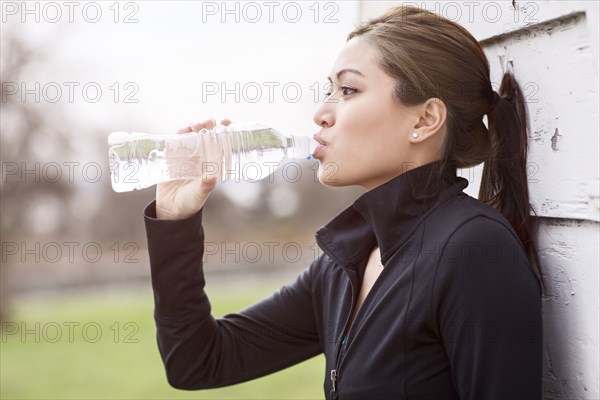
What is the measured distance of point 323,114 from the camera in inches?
60.1

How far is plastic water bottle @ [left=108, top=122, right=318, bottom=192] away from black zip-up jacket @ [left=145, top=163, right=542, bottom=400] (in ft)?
0.60

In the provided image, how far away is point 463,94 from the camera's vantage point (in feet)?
4.87

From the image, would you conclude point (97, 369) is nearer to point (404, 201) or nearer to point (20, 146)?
point (20, 146)

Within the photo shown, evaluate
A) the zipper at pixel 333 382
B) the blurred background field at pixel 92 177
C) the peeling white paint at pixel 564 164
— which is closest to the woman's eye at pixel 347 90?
the peeling white paint at pixel 564 164

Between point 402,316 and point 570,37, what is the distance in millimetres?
552

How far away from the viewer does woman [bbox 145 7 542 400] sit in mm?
1220

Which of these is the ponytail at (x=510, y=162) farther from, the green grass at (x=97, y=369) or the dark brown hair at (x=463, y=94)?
the green grass at (x=97, y=369)

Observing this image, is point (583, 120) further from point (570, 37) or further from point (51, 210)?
point (51, 210)

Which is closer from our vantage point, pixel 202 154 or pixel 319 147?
pixel 319 147

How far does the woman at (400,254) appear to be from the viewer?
1220 mm

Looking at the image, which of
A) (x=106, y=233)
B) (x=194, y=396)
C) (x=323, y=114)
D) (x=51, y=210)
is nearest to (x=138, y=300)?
(x=106, y=233)

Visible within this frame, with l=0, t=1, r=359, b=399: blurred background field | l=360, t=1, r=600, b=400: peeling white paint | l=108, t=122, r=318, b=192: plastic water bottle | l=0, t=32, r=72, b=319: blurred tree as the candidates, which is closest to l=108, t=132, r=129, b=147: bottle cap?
l=108, t=122, r=318, b=192: plastic water bottle

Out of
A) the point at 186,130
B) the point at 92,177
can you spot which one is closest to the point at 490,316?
the point at 186,130

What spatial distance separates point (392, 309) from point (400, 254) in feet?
0.39
